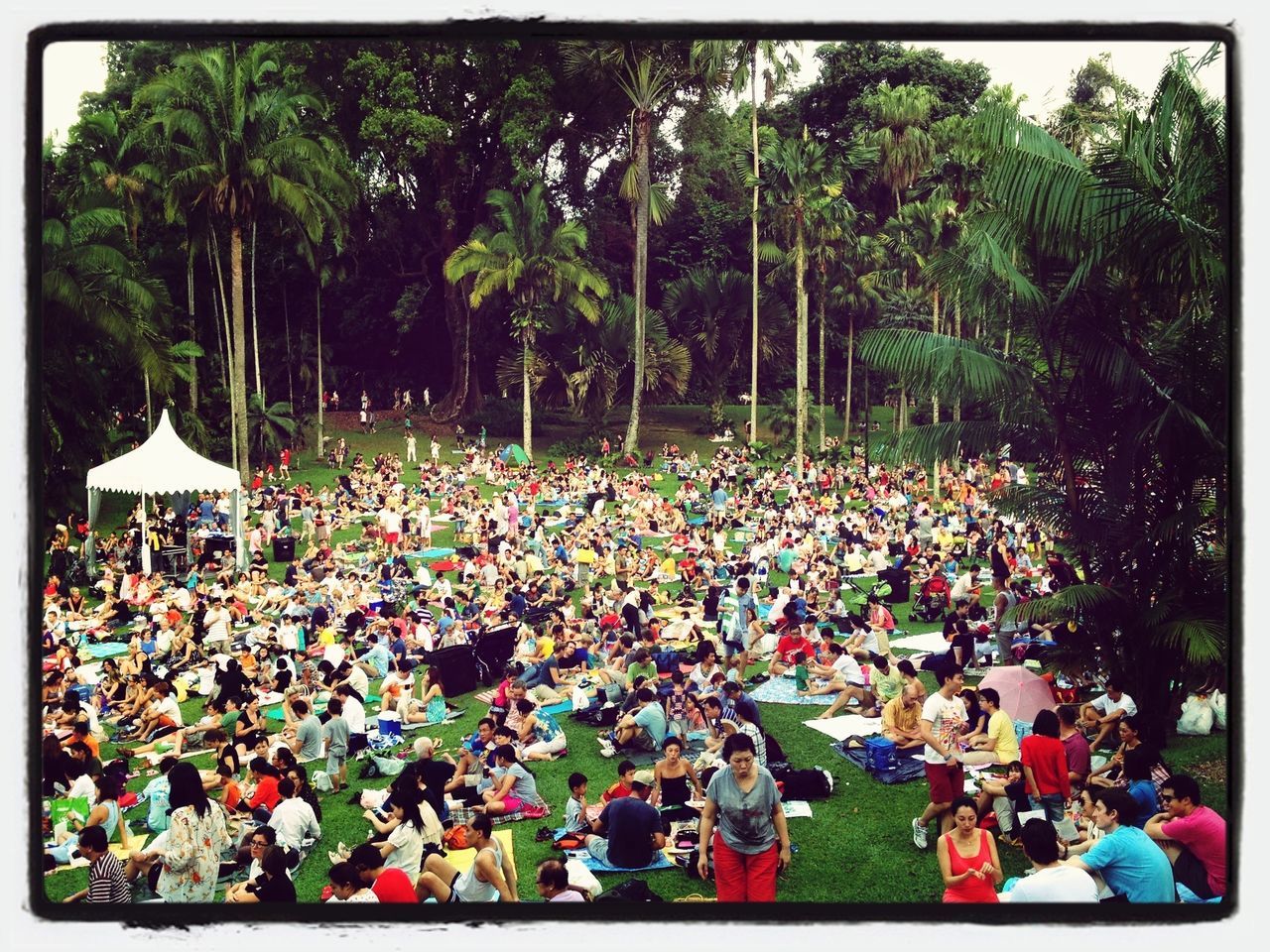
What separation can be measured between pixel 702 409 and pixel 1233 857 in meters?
35.0

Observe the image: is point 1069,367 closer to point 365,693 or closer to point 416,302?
point 365,693

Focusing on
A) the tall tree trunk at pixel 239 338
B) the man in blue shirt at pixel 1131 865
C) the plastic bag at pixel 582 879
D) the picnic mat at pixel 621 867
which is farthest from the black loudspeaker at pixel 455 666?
the man in blue shirt at pixel 1131 865

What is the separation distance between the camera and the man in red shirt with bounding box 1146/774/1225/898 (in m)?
7.13

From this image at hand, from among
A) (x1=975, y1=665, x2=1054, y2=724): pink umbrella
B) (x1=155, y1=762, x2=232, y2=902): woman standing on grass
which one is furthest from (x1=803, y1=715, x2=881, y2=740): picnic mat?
(x1=155, y1=762, x2=232, y2=902): woman standing on grass

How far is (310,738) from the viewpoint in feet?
36.9

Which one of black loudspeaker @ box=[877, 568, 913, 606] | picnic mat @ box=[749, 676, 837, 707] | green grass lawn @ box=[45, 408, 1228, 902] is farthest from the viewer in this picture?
black loudspeaker @ box=[877, 568, 913, 606]

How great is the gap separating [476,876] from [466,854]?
0.75m

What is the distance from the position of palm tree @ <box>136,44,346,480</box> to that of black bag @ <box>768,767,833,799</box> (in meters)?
13.0

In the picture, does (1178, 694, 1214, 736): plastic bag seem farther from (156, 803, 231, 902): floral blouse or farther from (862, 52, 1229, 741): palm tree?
(156, 803, 231, 902): floral blouse

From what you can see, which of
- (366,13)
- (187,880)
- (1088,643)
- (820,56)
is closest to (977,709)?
(1088,643)

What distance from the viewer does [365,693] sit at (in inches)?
508

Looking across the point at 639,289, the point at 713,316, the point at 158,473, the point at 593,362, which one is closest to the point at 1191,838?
the point at 158,473

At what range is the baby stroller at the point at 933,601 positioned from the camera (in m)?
17.1

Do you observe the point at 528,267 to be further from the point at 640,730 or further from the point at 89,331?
the point at 640,730
